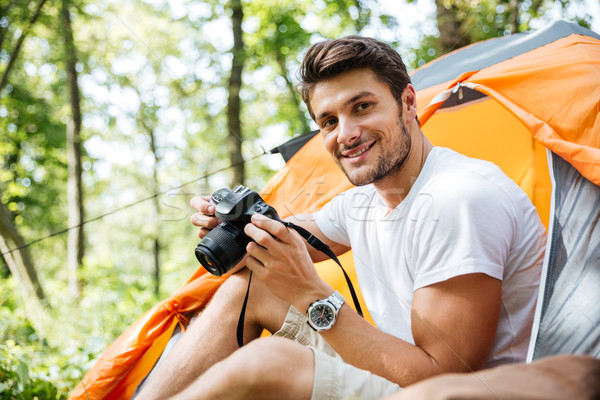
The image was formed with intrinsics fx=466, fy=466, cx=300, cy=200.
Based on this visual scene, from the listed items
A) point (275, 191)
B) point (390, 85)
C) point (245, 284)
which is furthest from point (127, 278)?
point (390, 85)

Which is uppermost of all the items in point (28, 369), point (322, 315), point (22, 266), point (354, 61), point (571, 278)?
point (354, 61)

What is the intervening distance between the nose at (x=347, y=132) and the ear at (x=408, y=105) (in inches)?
5.9

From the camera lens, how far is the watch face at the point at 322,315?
3.42 feet

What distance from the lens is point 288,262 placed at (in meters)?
1.10

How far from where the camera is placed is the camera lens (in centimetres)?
118

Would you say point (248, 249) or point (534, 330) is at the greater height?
point (248, 249)

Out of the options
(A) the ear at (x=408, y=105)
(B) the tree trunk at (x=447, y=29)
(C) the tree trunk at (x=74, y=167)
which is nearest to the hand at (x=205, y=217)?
(A) the ear at (x=408, y=105)

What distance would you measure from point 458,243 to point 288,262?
0.38m

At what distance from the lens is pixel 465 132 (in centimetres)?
230

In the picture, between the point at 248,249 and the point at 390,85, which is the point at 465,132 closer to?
the point at 390,85

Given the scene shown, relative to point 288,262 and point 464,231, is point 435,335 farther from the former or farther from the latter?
point 288,262

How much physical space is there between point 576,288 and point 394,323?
44cm

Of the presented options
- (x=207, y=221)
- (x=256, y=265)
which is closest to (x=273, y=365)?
(x=256, y=265)

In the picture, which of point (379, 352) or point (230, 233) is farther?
point (230, 233)
